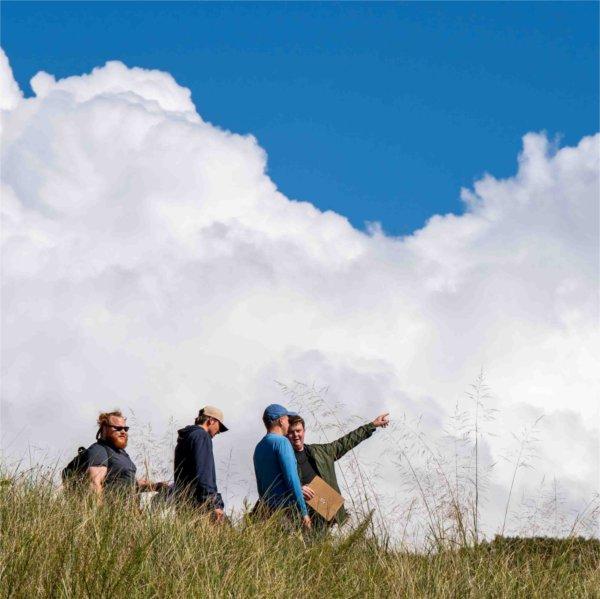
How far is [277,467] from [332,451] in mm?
1099

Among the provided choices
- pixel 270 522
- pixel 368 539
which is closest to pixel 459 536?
pixel 368 539

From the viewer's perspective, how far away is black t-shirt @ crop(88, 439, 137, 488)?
6.97 metres

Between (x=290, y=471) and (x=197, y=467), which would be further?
(x=197, y=467)

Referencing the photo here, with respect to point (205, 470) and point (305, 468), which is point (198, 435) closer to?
point (205, 470)

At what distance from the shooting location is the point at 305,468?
316 inches

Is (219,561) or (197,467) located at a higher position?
(197,467)

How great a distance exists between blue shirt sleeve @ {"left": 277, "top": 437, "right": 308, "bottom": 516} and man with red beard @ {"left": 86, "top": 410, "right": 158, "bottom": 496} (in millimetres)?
922

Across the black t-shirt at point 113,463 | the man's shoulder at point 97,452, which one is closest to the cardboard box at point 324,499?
the black t-shirt at point 113,463

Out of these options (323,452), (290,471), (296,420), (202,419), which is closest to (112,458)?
(202,419)

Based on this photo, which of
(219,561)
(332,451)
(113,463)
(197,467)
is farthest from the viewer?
(332,451)

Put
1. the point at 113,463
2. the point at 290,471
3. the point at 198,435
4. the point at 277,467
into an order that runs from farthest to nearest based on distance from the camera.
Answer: the point at 198,435 → the point at 113,463 → the point at 277,467 → the point at 290,471

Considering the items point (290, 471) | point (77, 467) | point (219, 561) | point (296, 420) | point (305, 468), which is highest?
point (296, 420)

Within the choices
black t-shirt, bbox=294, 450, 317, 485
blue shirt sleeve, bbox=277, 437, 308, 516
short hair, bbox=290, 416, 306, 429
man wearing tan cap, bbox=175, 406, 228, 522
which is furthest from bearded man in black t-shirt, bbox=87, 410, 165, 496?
black t-shirt, bbox=294, 450, 317, 485

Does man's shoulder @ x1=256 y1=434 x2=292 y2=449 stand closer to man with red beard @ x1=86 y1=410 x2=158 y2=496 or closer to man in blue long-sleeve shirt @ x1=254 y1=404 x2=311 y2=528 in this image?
man in blue long-sleeve shirt @ x1=254 y1=404 x2=311 y2=528
